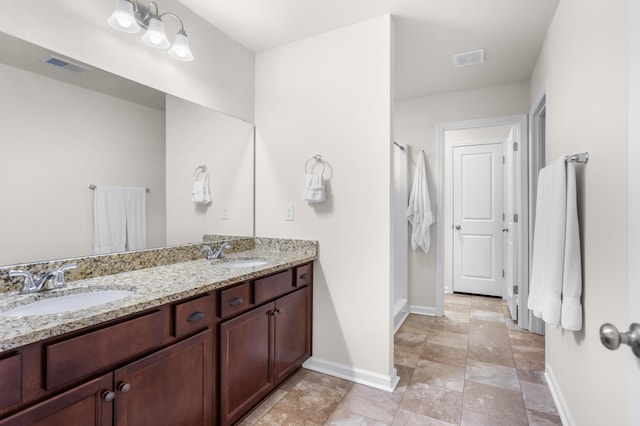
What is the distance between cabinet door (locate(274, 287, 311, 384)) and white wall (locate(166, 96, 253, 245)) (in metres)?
0.72

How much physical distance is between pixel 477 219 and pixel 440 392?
2912 millimetres

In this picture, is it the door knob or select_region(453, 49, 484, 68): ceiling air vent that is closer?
the door knob

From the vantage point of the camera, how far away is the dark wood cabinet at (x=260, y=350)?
5.42 feet

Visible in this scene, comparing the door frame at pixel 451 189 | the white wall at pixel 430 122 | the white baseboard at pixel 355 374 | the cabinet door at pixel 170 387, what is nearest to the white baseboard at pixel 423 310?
the white wall at pixel 430 122

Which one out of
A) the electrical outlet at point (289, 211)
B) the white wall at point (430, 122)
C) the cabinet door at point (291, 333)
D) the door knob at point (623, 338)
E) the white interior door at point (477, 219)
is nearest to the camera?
the door knob at point (623, 338)

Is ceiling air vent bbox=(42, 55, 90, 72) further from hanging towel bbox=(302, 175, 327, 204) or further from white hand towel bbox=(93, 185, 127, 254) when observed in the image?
hanging towel bbox=(302, 175, 327, 204)

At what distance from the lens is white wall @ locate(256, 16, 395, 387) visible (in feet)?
7.18

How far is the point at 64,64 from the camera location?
1544mm

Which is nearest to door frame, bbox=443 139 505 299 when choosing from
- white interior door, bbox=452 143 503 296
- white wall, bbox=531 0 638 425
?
white interior door, bbox=452 143 503 296

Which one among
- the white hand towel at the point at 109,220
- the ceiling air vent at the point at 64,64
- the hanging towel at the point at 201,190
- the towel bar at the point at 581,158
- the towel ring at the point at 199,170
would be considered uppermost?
the ceiling air vent at the point at 64,64

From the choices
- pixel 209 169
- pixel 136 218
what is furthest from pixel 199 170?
pixel 136 218

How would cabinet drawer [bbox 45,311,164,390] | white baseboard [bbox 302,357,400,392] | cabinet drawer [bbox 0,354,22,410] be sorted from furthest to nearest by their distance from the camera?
white baseboard [bbox 302,357,400,392]
cabinet drawer [bbox 45,311,164,390]
cabinet drawer [bbox 0,354,22,410]

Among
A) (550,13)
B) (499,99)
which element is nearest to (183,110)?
(550,13)

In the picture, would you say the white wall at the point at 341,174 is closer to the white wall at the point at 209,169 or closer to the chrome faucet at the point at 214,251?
the white wall at the point at 209,169
